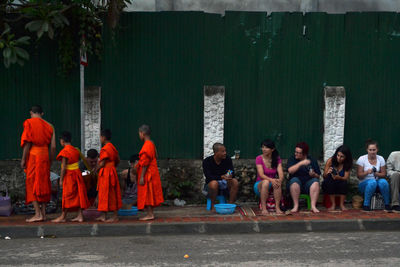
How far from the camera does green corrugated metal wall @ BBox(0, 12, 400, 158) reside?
929 cm

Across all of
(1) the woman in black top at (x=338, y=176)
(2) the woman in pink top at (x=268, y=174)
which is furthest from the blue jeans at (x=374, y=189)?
(2) the woman in pink top at (x=268, y=174)

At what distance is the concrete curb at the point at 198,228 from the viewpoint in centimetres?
739

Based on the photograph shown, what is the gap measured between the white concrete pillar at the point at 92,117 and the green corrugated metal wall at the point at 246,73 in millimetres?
194

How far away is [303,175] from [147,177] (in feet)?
8.46

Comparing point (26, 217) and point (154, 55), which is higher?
point (154, 55)

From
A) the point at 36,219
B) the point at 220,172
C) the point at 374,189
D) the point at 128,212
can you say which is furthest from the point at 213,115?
the point at 36,219

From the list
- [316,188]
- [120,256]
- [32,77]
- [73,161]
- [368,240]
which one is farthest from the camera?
[32,77]

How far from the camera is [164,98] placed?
30.7 feet

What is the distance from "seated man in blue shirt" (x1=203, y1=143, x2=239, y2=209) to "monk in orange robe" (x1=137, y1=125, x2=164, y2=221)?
1010mm

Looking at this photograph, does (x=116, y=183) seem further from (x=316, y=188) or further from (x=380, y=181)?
(x=380, y=181)

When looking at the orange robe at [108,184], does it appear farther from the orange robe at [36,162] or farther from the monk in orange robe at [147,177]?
the orange robe at [36,162]

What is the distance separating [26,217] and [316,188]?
14.9ft

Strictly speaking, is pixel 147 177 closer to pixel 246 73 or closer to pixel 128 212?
pixel 128 212

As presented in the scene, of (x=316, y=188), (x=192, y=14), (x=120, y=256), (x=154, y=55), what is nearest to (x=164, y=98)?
(x=154, y=55)
